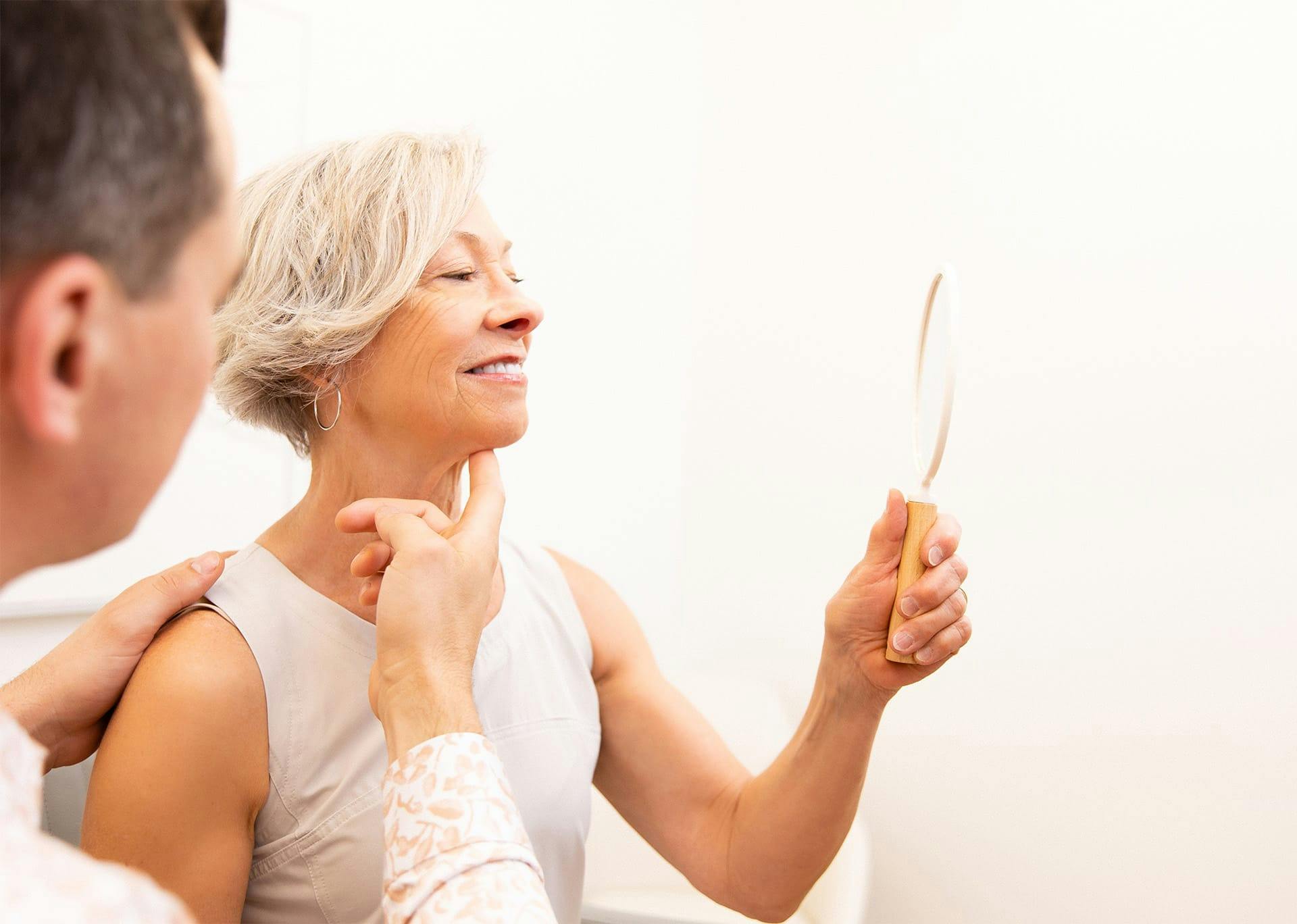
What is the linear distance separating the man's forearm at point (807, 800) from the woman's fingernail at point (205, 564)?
0.66m

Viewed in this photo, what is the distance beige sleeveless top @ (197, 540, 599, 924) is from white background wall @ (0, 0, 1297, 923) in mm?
614

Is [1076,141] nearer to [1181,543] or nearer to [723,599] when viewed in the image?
[1181,543]

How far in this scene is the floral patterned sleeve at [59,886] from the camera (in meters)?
0.43

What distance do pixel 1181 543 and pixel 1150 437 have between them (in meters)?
0.22

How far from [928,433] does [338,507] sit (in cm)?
69

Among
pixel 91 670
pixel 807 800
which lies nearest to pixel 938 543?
pixel 807 800

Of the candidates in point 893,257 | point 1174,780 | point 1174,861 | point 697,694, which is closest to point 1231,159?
point 893,257

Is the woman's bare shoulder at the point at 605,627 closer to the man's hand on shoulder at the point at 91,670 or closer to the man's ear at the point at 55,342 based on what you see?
the man's hand on shoulder at the point at 91,670

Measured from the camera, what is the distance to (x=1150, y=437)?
2143mm

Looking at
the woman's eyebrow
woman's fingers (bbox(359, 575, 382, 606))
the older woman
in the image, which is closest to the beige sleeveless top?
the older woman

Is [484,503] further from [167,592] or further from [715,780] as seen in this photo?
[715,780]

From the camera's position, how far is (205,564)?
3.66 ft

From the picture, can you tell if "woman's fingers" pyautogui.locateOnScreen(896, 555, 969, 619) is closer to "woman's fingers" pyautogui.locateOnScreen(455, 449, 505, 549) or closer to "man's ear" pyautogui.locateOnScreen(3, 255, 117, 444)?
"woman's fingers" pyautogui.locateOnScreen(455, 449, 505, 549)

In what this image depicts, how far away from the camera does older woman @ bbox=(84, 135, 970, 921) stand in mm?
1030
